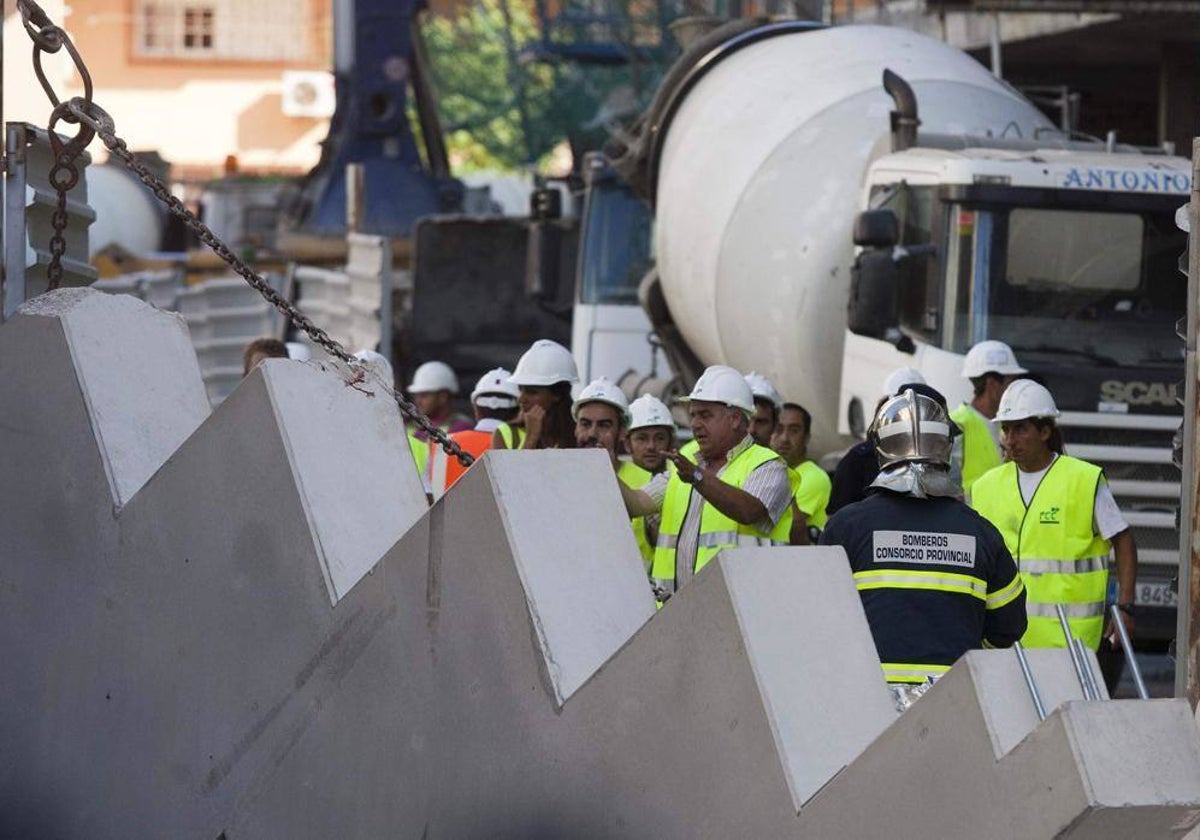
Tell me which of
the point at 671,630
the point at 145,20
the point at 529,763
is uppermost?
the point at 145,20

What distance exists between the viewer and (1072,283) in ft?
39.2

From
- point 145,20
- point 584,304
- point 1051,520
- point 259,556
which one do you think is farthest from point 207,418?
point 145,20

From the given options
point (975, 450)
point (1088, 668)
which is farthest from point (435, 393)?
point (1088, 668)

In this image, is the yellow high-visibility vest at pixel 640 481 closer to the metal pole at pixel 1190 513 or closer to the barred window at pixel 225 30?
the metal pole at pixel 1190 513

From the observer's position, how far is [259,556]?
19.5ft

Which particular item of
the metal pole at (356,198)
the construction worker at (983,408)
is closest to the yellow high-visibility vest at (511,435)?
the construction worker at (983,408)

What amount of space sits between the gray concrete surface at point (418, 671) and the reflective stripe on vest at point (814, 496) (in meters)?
4.04

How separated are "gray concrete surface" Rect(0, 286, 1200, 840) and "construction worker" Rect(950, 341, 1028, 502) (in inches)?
171

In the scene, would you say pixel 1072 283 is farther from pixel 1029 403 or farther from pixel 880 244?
pixel 1029 403

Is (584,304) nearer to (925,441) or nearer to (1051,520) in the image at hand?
(1051,520)

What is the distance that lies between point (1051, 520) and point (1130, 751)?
4475 mm

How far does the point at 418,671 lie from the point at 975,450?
16.0 ft

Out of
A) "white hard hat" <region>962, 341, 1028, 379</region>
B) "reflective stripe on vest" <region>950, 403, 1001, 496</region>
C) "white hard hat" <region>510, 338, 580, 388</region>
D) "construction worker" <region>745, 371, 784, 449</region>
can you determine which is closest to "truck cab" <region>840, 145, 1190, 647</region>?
"white hard hat" <region>962, 341, 1028, 379</region>

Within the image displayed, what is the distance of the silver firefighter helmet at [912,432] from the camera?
6.44m
